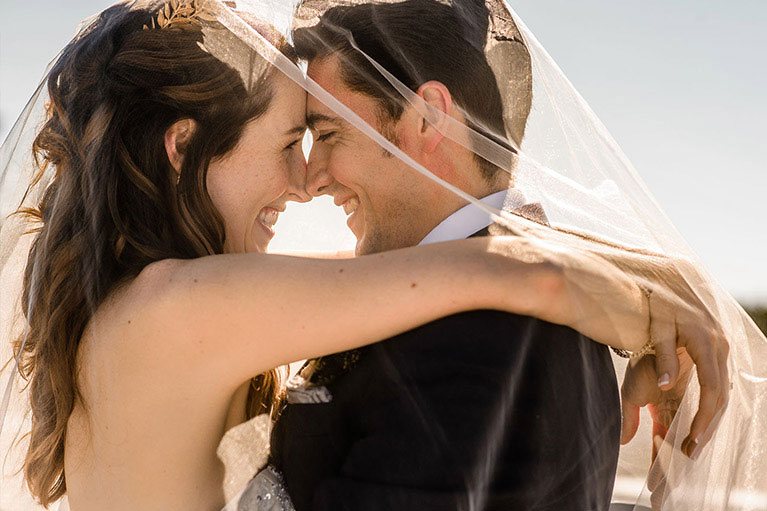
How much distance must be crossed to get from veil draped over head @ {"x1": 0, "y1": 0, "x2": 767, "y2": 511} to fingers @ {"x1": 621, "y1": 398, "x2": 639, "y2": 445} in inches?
3.6

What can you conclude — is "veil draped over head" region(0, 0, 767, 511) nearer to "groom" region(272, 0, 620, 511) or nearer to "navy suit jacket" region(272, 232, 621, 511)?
"groom" region(272, 0, 620, 511)

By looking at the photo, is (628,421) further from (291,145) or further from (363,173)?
(291,145)

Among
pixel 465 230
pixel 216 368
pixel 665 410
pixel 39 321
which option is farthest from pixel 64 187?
pixel 665 410

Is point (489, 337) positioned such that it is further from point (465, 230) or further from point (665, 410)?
point (665, 410)

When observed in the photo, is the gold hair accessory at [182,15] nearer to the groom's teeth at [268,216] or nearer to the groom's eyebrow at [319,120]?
the groom's eyebrow at [319,120]

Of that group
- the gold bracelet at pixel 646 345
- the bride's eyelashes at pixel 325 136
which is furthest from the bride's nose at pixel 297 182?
the gold bracelet at pixel 646 345

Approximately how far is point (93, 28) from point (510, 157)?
4.81 feet

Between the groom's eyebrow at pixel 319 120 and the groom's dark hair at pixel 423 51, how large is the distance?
0.22m

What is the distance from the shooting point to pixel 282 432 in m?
2.36

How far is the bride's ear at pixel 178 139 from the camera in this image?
8.06ft

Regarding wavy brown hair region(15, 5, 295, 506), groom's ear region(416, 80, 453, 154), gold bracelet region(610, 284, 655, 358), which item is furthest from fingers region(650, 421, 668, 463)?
wavy brown hair region(15, 5, 295, 506)

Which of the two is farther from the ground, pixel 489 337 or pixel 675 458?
pixel 489 337

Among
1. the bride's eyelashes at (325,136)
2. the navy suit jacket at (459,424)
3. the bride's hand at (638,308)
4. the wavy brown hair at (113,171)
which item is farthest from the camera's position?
the bride's eyelashes at (325,136)

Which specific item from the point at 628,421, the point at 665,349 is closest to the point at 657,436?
the point at 628,421
